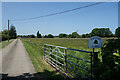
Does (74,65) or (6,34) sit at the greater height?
(6,34)

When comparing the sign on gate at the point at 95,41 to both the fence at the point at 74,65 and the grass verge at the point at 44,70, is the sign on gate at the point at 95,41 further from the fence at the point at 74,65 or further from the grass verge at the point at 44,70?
the grass verge at the point at 44,70

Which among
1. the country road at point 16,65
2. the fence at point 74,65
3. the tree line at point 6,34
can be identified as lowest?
the country road at point 16,65

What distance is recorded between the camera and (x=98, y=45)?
3121 mm

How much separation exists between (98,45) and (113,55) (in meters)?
0.50

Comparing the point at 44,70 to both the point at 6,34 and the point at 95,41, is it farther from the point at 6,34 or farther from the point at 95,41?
the point at 6,34

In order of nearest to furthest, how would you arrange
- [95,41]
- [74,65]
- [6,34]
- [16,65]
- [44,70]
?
[95,41], [74,65], [44,70], [16,65], [6,34]

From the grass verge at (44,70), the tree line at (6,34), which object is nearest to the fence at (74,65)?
the grass verge at (44,70)

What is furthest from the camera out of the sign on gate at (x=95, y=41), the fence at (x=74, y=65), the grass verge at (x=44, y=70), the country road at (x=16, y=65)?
the country road at (x=16, y=65)

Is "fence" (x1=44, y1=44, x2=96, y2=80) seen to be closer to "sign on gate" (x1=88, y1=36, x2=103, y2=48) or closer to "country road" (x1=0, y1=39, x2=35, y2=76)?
"sign on gate" (x1=88, y1=36, x2=103, y2=48)

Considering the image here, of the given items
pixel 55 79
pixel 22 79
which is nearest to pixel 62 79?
pixel 55 79

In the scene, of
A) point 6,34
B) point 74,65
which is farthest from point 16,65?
point 6,34

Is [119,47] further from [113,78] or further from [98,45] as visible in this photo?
[113,78]

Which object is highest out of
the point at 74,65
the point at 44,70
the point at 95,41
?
the point at 95,41

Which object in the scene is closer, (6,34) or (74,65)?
(74,65)
